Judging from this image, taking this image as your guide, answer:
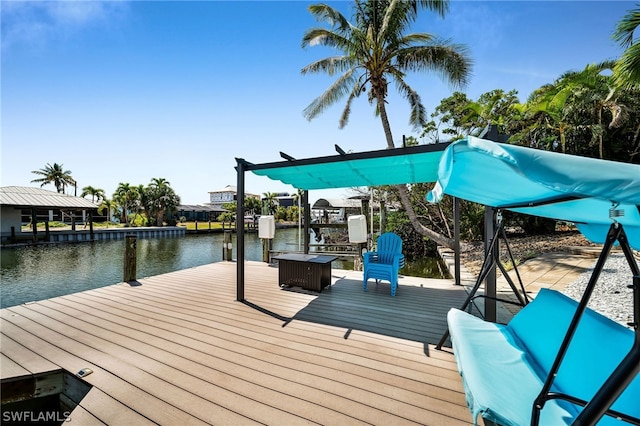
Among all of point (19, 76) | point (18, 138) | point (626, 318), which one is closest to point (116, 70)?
point (19, 76)

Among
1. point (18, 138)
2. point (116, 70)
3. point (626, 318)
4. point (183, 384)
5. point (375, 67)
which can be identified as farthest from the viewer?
point (375, 67)

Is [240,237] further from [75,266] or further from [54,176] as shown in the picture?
[54,176]

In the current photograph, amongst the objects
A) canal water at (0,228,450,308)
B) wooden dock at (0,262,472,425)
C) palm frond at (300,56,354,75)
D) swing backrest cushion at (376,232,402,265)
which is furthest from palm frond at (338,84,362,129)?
wooden dock at (0,262,472,425)

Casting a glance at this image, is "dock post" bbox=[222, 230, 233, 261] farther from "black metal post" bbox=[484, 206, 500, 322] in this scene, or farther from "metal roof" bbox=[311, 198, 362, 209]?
"metal roof" bbox=[311, 198, 362, 209]

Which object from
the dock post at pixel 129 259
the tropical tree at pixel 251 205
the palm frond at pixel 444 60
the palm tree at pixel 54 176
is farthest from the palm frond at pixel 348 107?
the palm tree at pixel 54 176

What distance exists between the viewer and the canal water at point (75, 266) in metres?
9.28

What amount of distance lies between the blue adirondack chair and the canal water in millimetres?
4075

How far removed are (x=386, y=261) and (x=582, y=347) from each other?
11.6 ft

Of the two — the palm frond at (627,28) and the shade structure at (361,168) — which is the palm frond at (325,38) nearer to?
the shade structure at (361,168)

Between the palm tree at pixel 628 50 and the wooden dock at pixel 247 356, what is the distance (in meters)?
5.93

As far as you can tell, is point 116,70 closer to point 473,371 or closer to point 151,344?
point 151,344

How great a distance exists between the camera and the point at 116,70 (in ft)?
22.4

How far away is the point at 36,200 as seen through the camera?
19.9 metres

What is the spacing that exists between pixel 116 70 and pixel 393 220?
13.2 m
